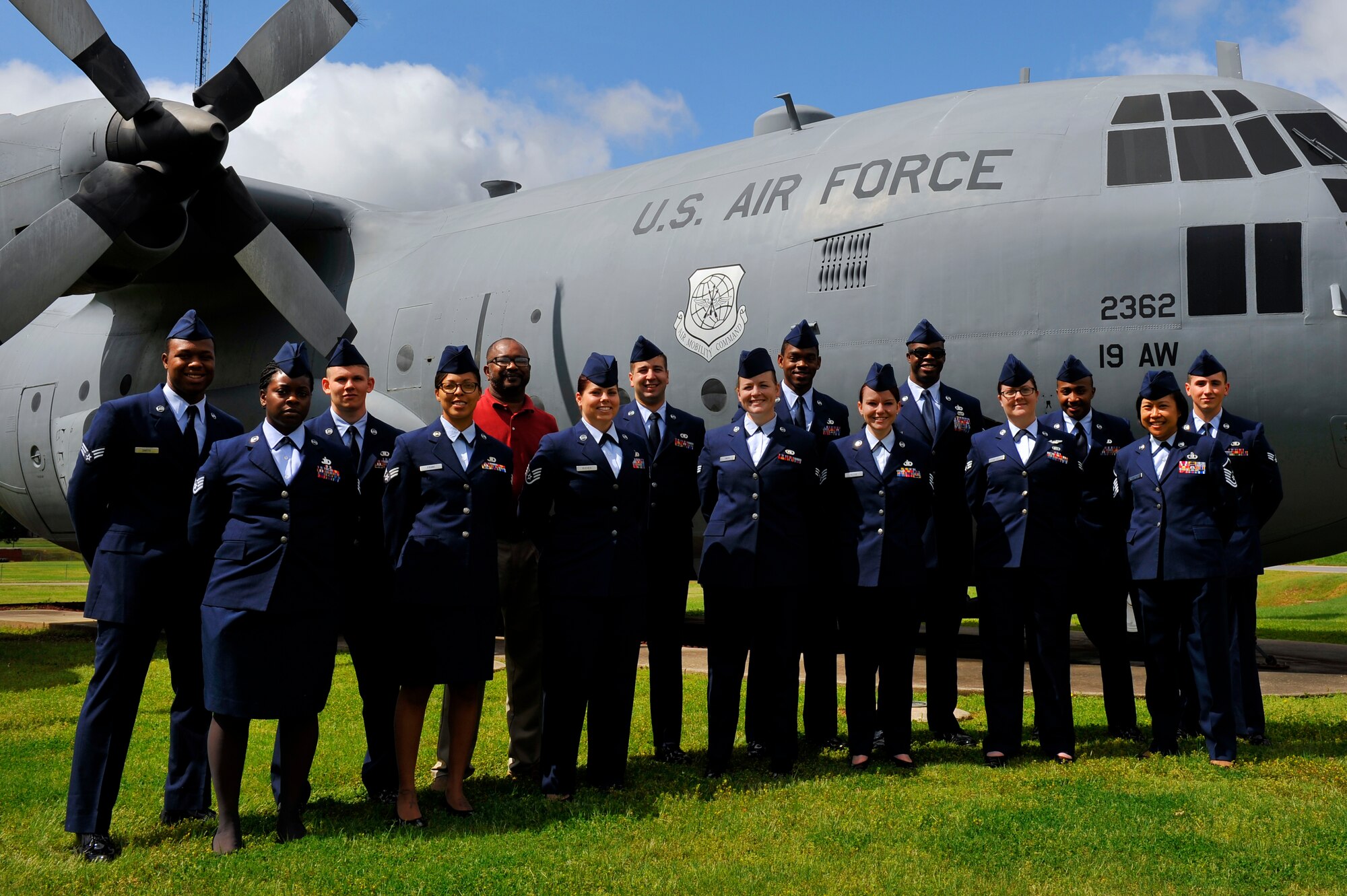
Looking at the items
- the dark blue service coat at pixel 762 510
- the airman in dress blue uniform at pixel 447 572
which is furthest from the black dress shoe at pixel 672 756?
the airman in dress blue uniform at pixel 447 572

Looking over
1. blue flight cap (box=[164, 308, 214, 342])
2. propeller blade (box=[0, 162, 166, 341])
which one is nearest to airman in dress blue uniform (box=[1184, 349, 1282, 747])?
blue flight cap (box=[164, 308, 214, 342])

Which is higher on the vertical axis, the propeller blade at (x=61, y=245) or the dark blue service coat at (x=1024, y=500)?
the propeller blade at (x=61, y=245)

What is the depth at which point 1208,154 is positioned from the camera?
818 cm

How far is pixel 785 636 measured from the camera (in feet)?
19.2

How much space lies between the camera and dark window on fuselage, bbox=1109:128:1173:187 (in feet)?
26.8

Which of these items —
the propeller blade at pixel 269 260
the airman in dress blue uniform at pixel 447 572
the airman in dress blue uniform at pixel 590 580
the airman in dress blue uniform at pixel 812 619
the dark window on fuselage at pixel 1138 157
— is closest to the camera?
the airman in dress blue uniform at pixel 447 572

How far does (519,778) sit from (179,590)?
80.2 inches

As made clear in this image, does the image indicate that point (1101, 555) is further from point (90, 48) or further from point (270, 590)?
point (90, 48)

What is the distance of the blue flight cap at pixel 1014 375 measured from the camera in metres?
6.30

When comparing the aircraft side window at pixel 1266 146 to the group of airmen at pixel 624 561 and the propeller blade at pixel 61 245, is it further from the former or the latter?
the propeller blade at pixel 61 245

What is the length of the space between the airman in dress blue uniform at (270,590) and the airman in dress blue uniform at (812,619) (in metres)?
2.43

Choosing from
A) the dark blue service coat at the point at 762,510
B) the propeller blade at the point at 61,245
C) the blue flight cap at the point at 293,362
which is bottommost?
the dark blue service coat at the point at 762,510

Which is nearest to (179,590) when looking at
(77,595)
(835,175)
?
(835,175)

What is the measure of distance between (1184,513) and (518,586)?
3828 mm
